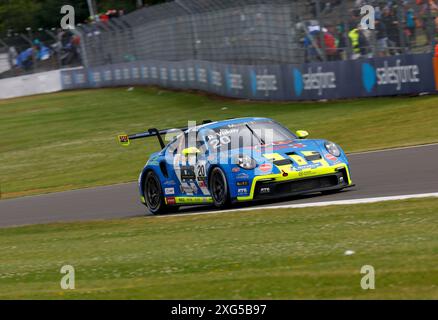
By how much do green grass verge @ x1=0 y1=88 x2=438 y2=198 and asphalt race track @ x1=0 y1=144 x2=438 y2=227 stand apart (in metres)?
1.78

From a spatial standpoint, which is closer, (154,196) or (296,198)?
(296,198)

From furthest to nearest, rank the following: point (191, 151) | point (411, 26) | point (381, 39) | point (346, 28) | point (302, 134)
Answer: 1. point (346, 28)
2. point (381, 39)
3. point (411, 26)
4. point (302, 134)
5. point (191, 151)

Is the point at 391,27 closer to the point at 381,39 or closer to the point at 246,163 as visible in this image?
the point at 381,39

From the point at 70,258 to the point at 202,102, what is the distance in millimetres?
24369

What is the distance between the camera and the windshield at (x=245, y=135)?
42.8ft

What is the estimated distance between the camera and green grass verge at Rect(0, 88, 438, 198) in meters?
20.9

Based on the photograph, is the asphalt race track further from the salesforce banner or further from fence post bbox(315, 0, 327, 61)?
fence post bbox(315, 0, 327, 61)

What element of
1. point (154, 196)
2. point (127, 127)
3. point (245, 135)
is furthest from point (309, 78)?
point (245, 135)

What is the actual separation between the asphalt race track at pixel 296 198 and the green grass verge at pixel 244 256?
138 centimetres

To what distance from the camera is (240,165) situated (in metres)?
12.4

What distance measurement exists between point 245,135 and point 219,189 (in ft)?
2.77

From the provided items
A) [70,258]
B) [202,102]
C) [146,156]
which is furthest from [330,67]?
[70,258]

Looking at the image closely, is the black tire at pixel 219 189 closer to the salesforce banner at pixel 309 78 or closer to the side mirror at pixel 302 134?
the side mirror at pixel 302 134
